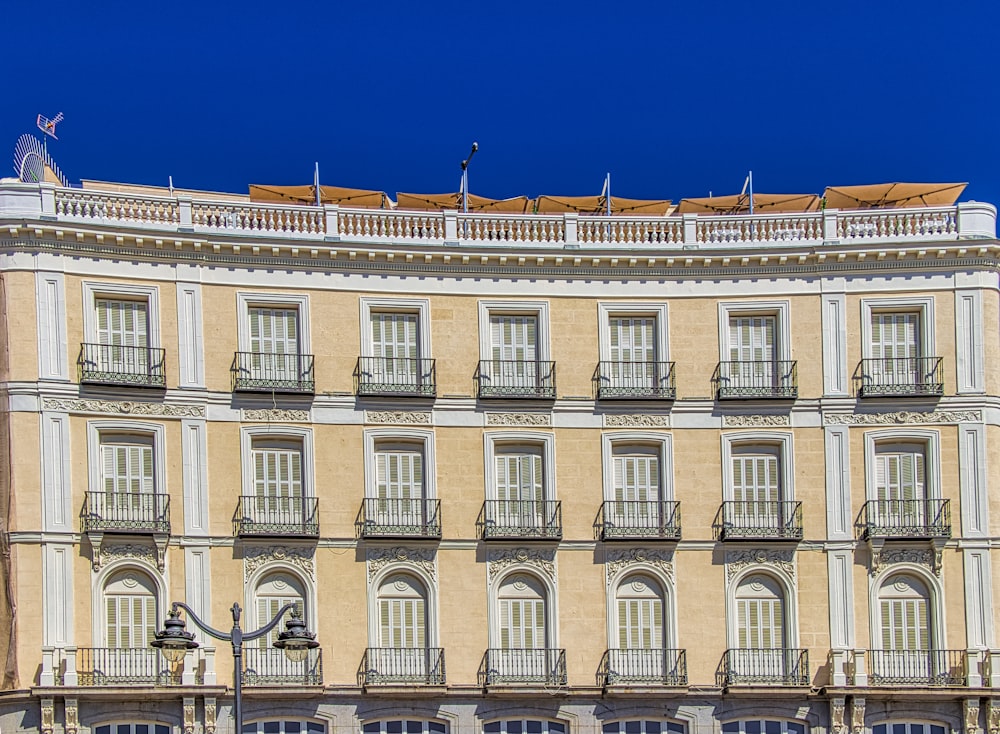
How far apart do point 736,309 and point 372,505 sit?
36.4ft

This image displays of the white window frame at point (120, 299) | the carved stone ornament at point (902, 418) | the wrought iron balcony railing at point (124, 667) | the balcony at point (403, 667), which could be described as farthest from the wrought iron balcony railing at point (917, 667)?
the white window frame at point (120, 299)

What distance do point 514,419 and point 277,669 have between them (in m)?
8.94

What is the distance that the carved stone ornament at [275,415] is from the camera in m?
52.1

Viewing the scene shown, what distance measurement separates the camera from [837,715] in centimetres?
5175

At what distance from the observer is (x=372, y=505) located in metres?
52.2

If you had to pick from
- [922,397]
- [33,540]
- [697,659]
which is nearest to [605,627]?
[697,659]

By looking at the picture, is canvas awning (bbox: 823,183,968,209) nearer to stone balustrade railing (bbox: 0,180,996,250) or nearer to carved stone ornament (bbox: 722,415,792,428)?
stone balustrade railing (bbox: 0,180,996,250)

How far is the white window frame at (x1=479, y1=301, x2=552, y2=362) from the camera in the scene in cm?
5356

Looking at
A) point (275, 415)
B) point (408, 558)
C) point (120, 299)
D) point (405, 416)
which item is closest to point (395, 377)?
point (405, 416)

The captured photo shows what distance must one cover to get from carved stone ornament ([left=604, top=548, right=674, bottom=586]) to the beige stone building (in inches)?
4.3

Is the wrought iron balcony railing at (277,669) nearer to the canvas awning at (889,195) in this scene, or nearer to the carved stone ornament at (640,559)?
the carved stone ornament at (640,559)

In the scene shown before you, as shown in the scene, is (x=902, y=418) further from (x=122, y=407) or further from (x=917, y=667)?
(x=122, y=407)

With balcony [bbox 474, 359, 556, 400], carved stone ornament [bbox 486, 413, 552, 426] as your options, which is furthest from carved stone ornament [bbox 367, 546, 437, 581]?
balcony [bbox 474, 359, 556, 400]

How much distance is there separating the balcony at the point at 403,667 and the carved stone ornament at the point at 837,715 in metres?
10.0
